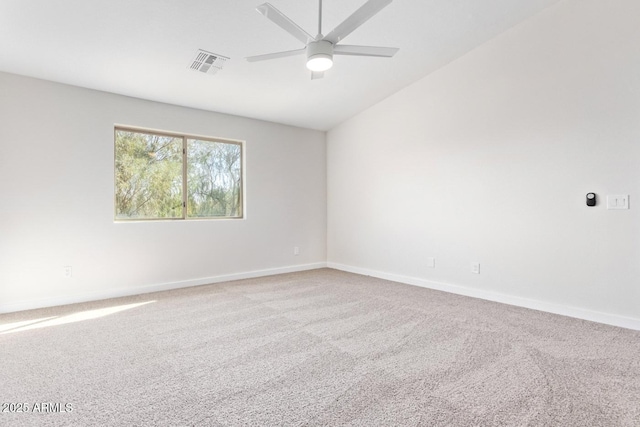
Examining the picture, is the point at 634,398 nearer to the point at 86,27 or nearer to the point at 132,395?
the point at 132,395

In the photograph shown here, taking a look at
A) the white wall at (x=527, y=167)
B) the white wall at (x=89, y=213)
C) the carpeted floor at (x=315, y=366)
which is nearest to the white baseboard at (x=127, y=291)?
the white wall at (x=89, y=213)

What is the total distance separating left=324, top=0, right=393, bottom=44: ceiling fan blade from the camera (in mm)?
2066

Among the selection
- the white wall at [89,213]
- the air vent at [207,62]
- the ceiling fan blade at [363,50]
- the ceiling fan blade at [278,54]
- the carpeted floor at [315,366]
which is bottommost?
the carpeted floor at [315,366]

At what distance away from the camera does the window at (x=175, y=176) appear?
14.0ft

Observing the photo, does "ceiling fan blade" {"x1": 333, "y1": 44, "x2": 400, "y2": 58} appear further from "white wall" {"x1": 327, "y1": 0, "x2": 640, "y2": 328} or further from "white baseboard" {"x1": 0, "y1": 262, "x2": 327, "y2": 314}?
"white baseboard" {"x1": 0, "y1": 262, "x2": 327, "y2": 314}

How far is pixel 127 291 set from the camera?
13.7ft

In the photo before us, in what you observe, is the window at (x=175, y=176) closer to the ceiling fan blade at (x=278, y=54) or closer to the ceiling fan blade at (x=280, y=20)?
the ceiling fan blade at (x=278, y=54)

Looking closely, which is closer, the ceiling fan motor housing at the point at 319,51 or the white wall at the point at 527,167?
the ceiling fan motor housing at the point at 319,51

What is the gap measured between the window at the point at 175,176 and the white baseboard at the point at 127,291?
2.97 feet

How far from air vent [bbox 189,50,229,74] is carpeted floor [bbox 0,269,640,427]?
2.63 metres

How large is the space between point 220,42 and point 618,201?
402 cm

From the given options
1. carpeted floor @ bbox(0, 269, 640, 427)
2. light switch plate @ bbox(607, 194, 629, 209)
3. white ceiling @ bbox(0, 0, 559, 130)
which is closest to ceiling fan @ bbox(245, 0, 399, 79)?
white ceiling @ bbox(0, 0, 559, 130)

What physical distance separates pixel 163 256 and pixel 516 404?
4.15m

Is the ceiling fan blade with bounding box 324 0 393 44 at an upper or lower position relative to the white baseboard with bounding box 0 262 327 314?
upper
